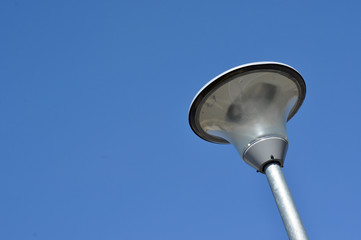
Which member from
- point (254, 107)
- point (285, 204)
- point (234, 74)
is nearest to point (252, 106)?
point (254, 107)

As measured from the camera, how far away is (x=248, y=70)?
3.63 meters

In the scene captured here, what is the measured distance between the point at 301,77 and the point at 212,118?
0.91m

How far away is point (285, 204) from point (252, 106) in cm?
101

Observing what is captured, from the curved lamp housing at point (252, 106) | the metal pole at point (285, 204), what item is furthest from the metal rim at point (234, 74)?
the metal pole at point (285, 204)

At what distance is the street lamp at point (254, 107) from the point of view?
11.5ft

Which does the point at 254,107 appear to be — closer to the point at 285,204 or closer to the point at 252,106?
the point at 252,106

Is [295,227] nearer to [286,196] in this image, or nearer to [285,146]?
[286,196]

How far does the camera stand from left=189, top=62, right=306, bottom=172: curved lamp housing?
3568 millimetres

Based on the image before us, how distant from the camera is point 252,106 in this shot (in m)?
3.71

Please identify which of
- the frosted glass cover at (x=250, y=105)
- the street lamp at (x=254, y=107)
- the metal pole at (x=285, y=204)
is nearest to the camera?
the metal pole at (x=285, y=204)

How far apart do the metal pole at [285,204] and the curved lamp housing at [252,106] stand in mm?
172

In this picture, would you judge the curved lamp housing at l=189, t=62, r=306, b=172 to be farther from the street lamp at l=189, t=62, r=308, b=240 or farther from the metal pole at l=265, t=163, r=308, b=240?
the metal pole at l=265, t=163, r=308, b=240

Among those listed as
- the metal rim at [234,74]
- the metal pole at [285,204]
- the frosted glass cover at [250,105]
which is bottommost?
the metal pole at [285,204]

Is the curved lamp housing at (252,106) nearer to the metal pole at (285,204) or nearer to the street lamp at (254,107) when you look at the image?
the street lamp at (254,107)
